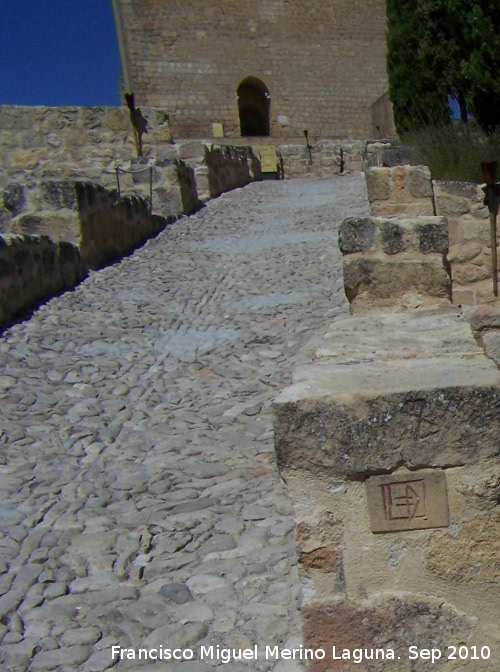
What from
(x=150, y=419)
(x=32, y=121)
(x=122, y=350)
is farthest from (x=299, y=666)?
(x=32, y=121)

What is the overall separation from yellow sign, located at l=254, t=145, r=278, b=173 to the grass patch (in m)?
11.7

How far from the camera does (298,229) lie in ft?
34.4

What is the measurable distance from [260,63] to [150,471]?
2468 centimetres

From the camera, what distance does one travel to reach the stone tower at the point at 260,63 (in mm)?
24969

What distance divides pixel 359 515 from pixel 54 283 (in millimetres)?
6171

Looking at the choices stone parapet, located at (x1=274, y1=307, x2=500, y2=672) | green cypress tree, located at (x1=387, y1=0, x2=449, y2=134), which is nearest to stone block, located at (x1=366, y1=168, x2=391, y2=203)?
stone parapet, located at (x1=274, y1=307, x2=500, y2=672)

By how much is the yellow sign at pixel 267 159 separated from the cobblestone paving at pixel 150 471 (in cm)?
1271

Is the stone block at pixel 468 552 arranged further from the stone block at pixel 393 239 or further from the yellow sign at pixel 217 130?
the yellow sign at pixel 217 130

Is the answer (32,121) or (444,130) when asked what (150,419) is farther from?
(32,121)

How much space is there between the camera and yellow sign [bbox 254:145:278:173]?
20.2m

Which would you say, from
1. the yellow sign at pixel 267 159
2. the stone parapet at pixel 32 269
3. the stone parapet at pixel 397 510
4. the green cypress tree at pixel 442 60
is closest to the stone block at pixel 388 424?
the stone parapet at pixel 397 510

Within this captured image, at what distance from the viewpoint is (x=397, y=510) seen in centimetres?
170

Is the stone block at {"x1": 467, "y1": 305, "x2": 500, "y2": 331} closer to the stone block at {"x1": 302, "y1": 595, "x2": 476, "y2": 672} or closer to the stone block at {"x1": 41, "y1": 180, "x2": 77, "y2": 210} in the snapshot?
the stone block at {"x1": 302, "y1": 595, "x2": 476, "y2": 672}

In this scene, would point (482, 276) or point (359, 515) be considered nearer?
point (359, 515)
